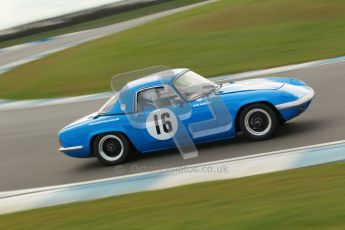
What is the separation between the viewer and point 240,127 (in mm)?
8695

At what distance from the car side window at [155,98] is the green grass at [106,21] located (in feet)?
60.9

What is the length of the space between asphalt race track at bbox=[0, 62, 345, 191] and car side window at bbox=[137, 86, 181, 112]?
731 mm

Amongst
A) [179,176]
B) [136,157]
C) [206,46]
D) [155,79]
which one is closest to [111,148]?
[136,157]

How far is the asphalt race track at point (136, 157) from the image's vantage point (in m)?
8.61

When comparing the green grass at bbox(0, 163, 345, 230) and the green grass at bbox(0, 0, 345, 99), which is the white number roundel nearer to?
the green grass at bbox(0, 163, 345, 230)

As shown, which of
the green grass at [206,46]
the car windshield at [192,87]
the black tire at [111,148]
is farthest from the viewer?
the green grass at [206,46]

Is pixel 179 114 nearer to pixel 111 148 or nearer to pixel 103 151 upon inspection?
pixel 111 148

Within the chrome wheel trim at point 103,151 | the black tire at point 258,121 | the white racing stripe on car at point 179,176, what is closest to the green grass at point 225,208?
the white racing stripe on car at point 179,176

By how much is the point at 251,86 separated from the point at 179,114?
103 cm

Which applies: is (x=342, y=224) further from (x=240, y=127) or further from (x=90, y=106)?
(x=90, y=106)

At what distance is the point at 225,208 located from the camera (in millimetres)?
5750

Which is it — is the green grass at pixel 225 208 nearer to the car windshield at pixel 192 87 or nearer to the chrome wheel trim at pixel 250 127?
the chrome wheel trim at pixel 250 127

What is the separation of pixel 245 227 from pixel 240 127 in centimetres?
377

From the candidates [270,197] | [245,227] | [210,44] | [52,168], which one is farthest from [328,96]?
[210,44]
